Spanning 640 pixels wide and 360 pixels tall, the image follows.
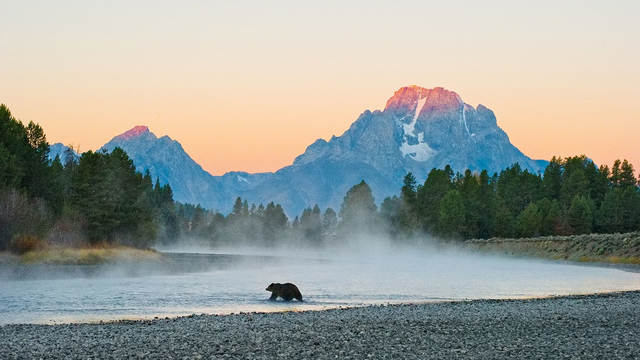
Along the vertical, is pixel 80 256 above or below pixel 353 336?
above

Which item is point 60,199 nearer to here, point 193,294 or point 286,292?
point 193,294

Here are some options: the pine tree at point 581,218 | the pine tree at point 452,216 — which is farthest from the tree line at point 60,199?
the pine tree at point 581,218

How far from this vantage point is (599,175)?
168 metres

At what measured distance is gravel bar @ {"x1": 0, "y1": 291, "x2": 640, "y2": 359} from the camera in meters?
18.8

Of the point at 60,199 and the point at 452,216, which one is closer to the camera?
the point at 60,199

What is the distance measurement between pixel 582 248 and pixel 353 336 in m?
88.4

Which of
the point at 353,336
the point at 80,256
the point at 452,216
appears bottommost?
the point at 353,336

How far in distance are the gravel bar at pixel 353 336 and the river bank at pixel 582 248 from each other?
2538 inches

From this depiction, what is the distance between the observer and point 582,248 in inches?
3979

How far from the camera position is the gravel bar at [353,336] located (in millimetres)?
18844

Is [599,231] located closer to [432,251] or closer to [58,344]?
[432,251]

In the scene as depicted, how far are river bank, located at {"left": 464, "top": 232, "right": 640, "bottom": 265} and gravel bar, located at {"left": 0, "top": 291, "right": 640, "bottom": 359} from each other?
6446cm

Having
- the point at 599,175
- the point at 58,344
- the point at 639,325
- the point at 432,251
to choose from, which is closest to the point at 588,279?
the point at 639,325

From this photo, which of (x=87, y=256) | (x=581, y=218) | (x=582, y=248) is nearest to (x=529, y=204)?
(x=581, y=218)
